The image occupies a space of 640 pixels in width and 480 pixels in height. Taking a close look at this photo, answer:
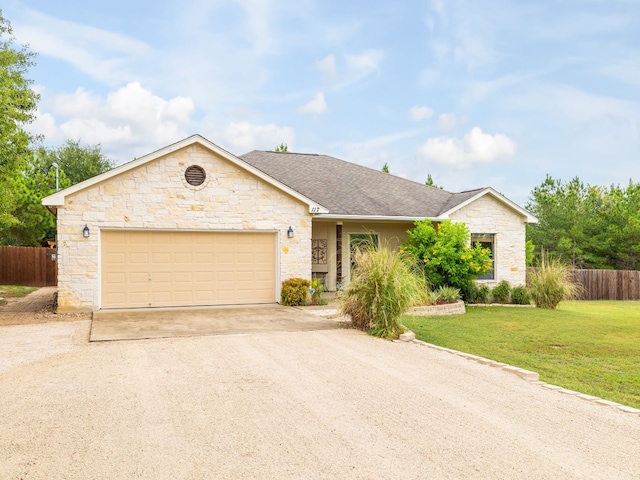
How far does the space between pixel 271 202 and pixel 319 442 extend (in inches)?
441

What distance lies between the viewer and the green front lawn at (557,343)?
7.65 metres

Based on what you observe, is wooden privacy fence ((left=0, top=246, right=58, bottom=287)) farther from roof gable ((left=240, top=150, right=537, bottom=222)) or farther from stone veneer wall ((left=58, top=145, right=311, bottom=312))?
stone veneer wall ((left=58, top=145, right=311, bottom=312))

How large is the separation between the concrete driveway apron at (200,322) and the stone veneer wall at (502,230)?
818 centimetres

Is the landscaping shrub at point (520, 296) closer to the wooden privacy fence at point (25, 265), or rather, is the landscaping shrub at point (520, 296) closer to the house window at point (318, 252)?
the house window at point (318, 252)

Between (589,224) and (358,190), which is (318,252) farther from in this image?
(589,224)

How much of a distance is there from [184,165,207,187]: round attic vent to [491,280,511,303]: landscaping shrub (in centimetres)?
1108

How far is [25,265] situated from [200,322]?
63.2 ft

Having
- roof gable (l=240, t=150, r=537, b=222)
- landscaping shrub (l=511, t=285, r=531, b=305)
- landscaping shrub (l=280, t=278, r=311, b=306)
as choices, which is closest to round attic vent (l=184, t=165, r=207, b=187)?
landscaping shrub (l=280, t=278, r=311, b=306)

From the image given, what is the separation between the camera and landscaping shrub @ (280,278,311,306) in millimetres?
15266

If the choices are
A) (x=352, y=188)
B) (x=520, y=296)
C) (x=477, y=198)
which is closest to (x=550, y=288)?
(x=520, y=296)

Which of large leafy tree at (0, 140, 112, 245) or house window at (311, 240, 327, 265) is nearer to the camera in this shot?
house window at (311, 240, 327, 265)

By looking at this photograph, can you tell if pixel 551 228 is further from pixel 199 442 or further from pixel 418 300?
pixel 199 442

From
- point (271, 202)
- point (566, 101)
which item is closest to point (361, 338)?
point (271, 202)

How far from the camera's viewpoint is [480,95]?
68.2ft
